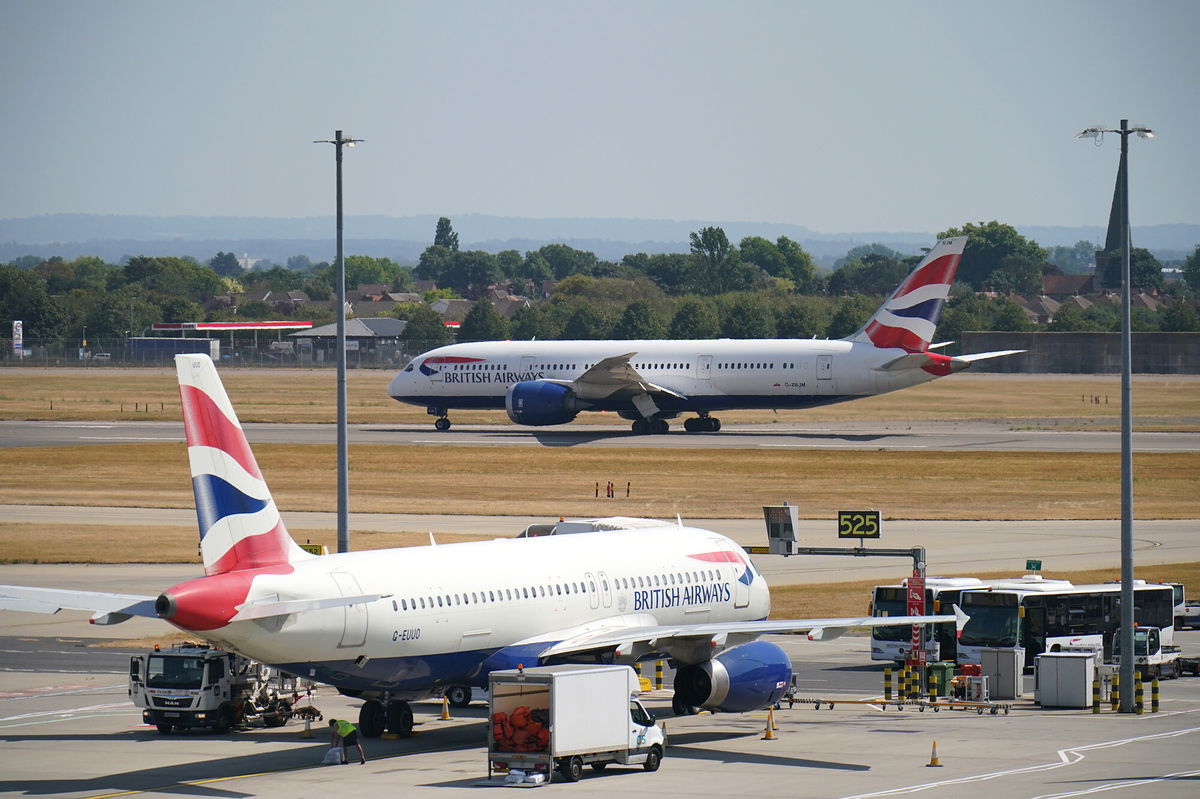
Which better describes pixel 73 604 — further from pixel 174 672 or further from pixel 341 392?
pixel 341 392

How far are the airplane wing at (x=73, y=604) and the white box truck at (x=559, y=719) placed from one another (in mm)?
6326

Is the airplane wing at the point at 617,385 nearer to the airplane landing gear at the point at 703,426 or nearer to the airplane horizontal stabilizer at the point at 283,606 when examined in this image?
the airplane landing gear at the point at 703,426

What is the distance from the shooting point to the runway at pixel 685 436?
9756cm

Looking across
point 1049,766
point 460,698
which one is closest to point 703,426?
point 460,698

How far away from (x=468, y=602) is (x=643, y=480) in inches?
1927

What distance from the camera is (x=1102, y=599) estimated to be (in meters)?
43.8

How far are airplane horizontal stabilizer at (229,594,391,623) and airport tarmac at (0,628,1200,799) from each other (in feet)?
9.40

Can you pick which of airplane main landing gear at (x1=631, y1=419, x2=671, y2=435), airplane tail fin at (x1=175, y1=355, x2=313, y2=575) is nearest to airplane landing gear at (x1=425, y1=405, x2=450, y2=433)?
airplane main landing gear at (x1=631, y1=419, x2=671, y2=435)

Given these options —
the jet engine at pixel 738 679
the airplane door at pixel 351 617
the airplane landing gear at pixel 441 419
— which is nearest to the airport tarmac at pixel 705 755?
the jet engine at pixel 738 679

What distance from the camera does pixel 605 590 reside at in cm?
3566

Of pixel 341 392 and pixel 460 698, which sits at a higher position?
pixel 341 392

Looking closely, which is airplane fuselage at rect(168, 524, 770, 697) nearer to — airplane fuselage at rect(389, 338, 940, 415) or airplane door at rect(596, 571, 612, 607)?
airplane door at rect(596, 571, 612, 607)

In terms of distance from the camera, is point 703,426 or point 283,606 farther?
point 703,426

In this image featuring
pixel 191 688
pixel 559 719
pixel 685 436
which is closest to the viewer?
pixel 559 719
